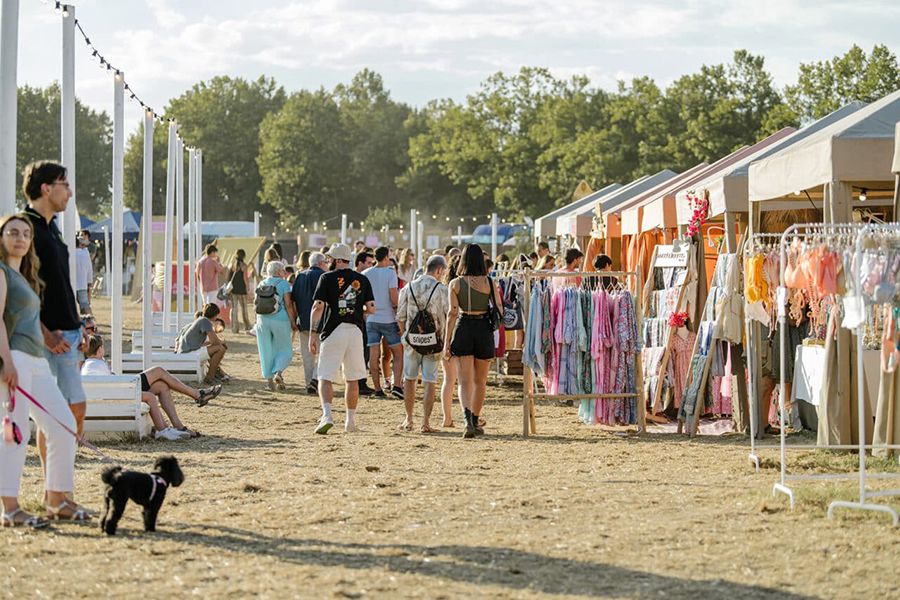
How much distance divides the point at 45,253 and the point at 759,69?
51440mm

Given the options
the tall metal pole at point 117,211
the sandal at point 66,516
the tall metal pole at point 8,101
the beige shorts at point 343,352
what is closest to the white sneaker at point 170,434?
the beige shorts at point 343,352

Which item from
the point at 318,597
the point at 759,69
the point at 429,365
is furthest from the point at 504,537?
the point at 759,69

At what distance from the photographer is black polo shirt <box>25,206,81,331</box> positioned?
20.8 feet

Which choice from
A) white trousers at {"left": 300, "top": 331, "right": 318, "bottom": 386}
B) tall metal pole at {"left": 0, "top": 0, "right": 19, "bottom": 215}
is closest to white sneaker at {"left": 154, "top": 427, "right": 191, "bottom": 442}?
tall metal pole at {"left": 0, "top": 0, "right": 19, "bottom": 215}

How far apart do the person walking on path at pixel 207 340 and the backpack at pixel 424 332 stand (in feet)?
15.4

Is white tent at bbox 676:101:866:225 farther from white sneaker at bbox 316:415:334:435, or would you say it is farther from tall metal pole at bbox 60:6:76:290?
tall metal pole at bbox 60:6:76:290

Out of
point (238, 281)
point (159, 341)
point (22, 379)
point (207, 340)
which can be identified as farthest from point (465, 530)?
Answer: point (238, 281)

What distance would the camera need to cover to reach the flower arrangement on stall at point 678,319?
36.6 feet

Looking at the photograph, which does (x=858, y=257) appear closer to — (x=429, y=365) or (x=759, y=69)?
(x=429, y=365)

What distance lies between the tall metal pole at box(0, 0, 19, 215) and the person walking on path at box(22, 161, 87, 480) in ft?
4.71

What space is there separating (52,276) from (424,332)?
4867mm

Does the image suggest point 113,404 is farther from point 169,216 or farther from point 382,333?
point 169,216

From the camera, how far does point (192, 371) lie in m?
15.2

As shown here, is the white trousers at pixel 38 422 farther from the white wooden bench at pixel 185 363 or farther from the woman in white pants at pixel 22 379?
the white wooden bench at pixel 185 363
